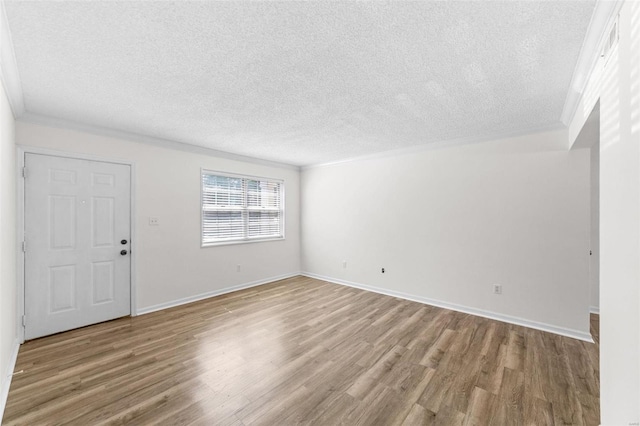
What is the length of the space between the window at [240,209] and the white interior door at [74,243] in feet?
3.82

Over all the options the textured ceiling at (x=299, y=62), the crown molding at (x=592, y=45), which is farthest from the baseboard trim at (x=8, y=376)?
the crown molding at (x=592, y=45)

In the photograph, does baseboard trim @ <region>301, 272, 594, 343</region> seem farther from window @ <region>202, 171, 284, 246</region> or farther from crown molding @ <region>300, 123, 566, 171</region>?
crown molding @ <region>300, 123, 566, 171</region>

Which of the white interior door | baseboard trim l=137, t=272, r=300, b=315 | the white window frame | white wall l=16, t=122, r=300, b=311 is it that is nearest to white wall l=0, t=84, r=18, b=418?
the white interior door

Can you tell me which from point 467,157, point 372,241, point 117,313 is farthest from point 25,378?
point 467,157

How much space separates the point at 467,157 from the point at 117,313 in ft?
17.3

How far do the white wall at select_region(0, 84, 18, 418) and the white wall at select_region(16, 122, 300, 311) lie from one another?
671 mm

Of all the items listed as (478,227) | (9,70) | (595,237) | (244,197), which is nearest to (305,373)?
(478,227)

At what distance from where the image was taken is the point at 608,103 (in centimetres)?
150

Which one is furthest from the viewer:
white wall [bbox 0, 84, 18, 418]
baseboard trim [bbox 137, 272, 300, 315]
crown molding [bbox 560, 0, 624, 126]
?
baseboard trim [bbox 137, 272, 300, 315]

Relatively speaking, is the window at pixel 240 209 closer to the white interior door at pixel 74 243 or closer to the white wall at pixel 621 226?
the white interior door at pixel 74 243

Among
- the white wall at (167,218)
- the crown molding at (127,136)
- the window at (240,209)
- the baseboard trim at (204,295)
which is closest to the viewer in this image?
the crown molding at (127,136)

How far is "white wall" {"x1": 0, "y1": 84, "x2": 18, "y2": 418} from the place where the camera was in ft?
6.47

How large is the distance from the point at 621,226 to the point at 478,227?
2505mm

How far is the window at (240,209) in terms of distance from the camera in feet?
14.7
